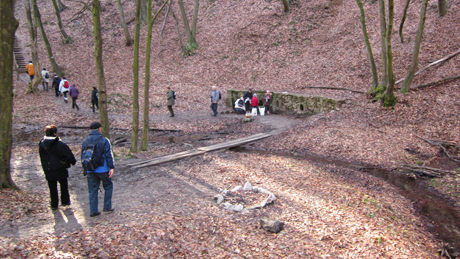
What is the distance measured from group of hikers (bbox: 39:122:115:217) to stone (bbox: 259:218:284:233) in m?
3.02

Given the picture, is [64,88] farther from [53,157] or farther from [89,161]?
[89,161]

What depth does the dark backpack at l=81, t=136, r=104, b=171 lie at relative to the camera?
5.83m

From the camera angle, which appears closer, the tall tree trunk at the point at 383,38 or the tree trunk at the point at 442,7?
the tall tree trunk at the point at 383,38

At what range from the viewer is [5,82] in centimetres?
652

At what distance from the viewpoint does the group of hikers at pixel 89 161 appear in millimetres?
5945

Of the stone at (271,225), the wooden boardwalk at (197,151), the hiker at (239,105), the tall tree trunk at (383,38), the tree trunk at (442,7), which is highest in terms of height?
the tree trunk at (442,7)

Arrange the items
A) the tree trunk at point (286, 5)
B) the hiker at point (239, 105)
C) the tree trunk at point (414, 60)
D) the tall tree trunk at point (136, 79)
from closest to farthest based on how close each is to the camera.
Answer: the tall tree trunk at point (136, 79)
the tree trunk at point (414, 60)
the hiker at point (239, 105)
the tree trunk at point (286, 5)

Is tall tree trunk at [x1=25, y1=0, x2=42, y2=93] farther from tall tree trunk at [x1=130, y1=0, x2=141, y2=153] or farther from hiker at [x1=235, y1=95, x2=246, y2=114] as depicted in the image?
hiker at [x1=235, y1=95, x2=246, y2=114]

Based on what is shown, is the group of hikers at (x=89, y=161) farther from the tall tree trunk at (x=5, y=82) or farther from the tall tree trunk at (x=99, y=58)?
the tall tree trunk at (x=99, y=58)

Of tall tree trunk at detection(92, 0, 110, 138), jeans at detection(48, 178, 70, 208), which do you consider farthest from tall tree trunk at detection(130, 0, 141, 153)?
jeans at detection(48, 178, 70, 208)

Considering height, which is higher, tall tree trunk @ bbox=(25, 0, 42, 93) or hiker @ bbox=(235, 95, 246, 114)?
tall tree trunk @ bbox=(25, 0, 42, 93)

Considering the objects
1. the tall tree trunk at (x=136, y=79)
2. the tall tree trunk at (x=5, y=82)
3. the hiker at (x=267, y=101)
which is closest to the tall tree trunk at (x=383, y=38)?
the hiker at (x=267, y=101)

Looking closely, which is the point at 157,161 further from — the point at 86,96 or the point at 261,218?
the point at 86,96

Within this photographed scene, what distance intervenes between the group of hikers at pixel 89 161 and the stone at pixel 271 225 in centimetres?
302
